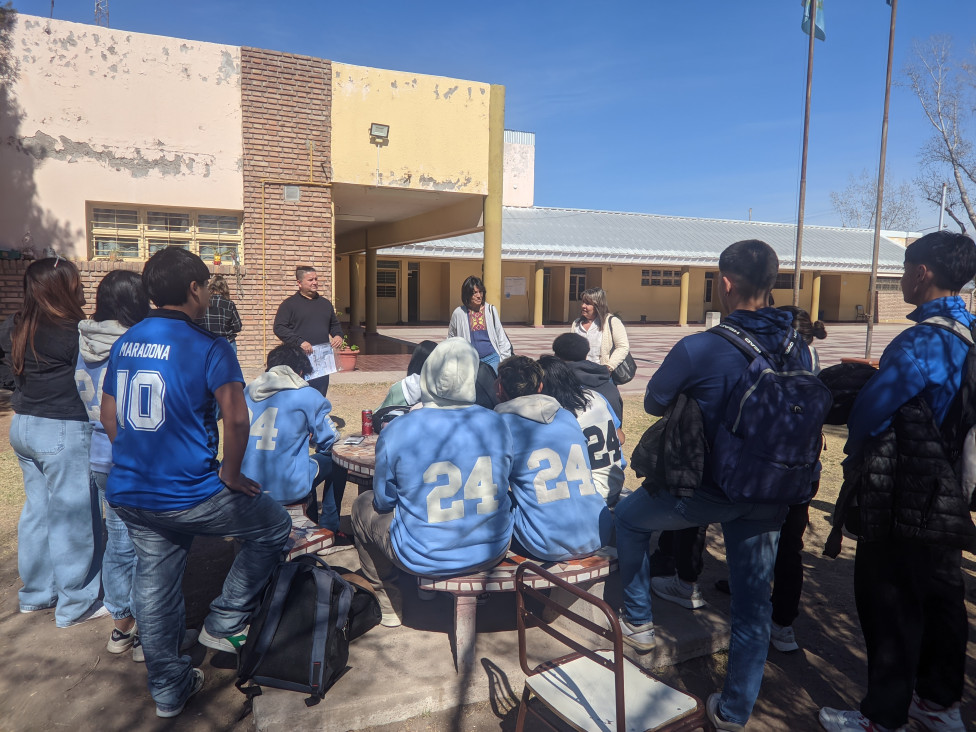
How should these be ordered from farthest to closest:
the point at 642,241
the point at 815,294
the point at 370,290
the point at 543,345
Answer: the point at 815,294 → the point at 642,241 → the point at 370,290 → the point at 543,345

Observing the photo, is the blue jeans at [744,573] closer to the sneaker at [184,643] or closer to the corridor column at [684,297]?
the sneaker at [184,643]

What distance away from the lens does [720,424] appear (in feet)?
8.03

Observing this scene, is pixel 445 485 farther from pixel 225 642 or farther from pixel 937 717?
pixel 937 717

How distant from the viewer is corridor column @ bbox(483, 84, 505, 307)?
1127 cm

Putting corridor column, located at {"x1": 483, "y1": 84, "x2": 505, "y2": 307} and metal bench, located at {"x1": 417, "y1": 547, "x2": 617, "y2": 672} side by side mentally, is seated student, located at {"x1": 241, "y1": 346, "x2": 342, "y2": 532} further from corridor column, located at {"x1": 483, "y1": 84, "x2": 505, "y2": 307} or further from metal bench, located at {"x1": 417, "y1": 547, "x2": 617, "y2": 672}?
corridor column, located at {"x1": 483, "y1": 84, "x2": 505, "y2": 307}

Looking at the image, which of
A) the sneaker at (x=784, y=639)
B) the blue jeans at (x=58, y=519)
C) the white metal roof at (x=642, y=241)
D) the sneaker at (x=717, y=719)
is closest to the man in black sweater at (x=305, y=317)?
the blue jeans at (x=58, y=519)

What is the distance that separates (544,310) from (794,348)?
26.8 metres

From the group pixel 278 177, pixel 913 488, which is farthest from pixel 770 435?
pixel 278 177

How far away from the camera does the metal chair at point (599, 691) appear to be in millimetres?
2078

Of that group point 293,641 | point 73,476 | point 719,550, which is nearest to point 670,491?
point 293,641

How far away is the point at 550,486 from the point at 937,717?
1746 mm

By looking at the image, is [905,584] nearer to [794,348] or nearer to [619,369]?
[794,348]

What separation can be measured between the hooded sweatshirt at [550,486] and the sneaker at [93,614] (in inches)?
90.1

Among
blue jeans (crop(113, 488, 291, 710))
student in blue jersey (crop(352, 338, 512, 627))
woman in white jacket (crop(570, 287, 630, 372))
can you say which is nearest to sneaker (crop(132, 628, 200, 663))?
blue jeans (crop(113, 488, 291, 710))
